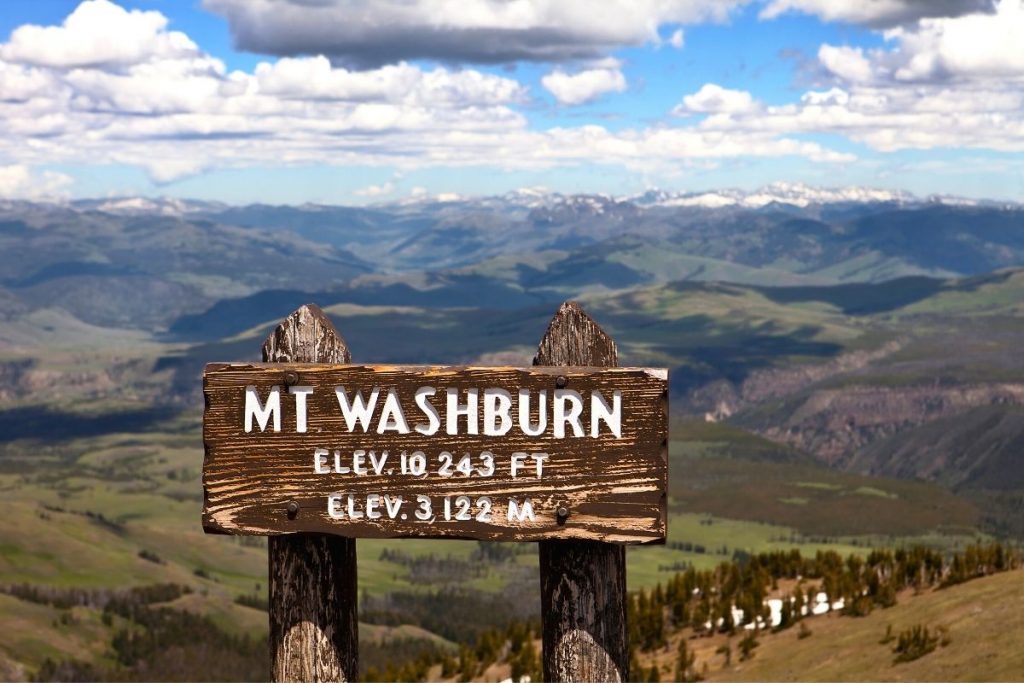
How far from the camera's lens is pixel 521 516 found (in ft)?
44.2

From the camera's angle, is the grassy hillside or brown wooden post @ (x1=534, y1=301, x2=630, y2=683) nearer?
brown wooden post @ (x1=534, y1=301, x2=630, y2=683)

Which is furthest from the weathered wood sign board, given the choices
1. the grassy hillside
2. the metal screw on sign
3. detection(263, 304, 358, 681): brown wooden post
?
the grassy hillside

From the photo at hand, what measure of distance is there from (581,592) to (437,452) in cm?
213

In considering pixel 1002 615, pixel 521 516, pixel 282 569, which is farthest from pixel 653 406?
pixel 1002 615

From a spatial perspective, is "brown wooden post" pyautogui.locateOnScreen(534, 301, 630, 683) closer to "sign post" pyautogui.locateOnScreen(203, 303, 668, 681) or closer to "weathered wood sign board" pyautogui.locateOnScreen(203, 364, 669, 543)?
"sign post" pyautogui.locateOnScreen(203, 303, 668, 681)

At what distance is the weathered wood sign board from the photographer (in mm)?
13297

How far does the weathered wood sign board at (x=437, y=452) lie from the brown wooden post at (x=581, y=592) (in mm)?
→ 339

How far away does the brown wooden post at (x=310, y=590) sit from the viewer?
45.7ft

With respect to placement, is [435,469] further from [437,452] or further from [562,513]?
[562,513]

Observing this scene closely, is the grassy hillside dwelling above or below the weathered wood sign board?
below

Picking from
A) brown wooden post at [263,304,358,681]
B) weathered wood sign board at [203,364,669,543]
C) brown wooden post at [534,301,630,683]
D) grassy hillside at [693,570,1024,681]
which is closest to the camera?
weathered wood sign board at [203,364,669,543]

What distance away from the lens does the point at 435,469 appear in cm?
1366

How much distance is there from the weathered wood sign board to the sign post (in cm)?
1

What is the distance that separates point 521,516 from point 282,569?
2773mm
